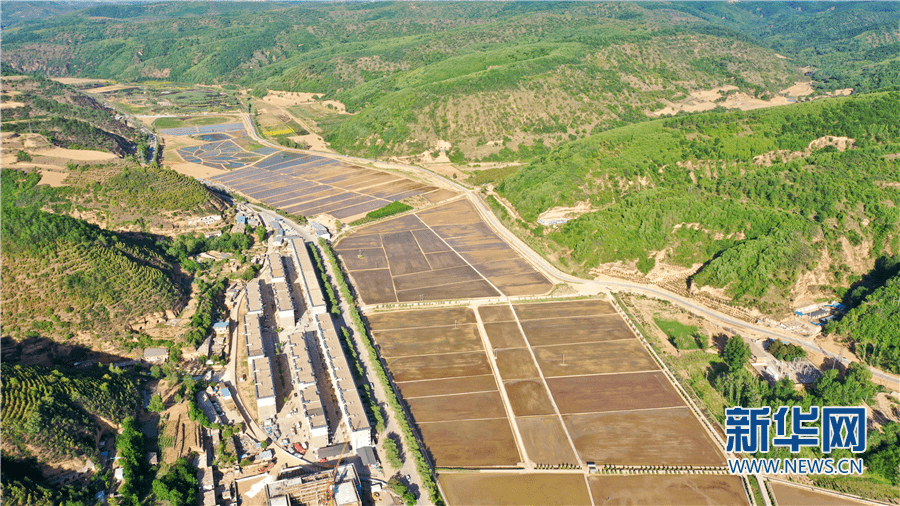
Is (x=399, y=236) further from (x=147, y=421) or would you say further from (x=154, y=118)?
(x=154, y=118)

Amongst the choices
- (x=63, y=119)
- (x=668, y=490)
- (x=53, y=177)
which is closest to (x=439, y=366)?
(x=668, y=490)

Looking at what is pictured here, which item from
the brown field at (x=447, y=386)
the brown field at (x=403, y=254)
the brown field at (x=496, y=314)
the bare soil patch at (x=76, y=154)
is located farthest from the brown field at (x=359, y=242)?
the bare soil patch at (x=76, y=154)

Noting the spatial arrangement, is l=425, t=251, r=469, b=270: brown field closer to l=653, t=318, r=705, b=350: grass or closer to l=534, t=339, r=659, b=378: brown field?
l=534, t=339, r=659, b=378: brown field

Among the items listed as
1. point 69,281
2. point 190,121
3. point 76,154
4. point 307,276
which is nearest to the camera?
point 69,281

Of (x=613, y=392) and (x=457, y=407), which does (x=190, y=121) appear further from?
(x=613, y=392)

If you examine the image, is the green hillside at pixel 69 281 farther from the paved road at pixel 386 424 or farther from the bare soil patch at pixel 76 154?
the bare soil patch at pixel 76 154

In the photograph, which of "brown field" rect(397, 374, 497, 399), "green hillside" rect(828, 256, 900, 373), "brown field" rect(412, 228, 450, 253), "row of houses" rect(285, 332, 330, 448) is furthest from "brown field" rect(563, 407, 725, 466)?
"brown field" rect(412, 228, 450, 253)

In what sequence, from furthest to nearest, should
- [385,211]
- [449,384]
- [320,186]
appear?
[320,186] → [385,211] → [449,384]

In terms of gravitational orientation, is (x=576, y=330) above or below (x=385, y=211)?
below
